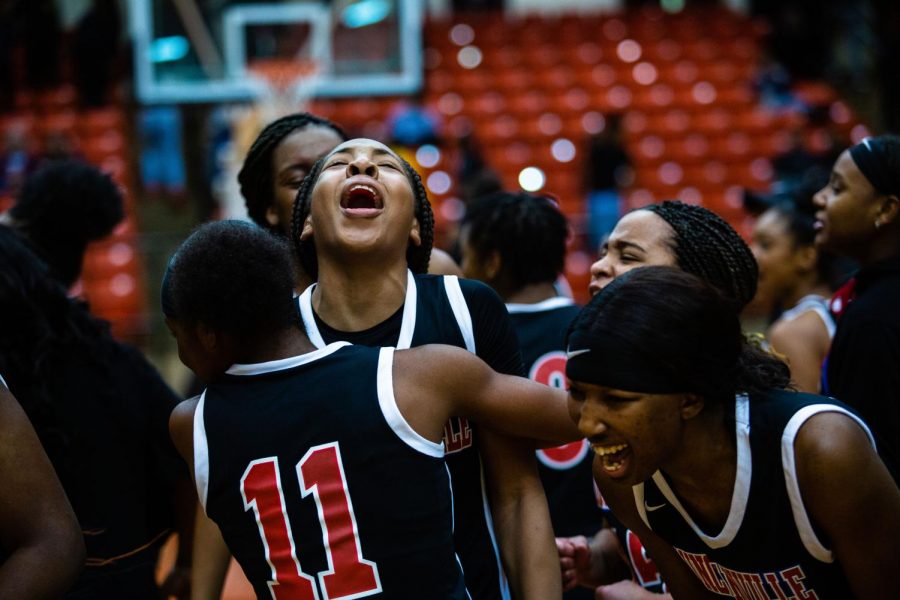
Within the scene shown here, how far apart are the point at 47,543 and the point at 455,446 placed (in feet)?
3.00

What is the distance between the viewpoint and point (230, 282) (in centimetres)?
227

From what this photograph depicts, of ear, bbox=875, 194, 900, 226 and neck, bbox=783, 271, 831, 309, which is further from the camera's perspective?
neck, bbox=783, 271, 831, 309

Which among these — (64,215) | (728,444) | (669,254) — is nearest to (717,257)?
(669,254)

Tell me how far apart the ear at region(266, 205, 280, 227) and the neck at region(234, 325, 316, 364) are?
3.80 ft

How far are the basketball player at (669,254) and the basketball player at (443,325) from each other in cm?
45

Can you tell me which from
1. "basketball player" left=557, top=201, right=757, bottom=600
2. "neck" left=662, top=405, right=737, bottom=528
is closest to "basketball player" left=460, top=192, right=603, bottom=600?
"basketball player" left=557, top=201, right=757, bottom=600

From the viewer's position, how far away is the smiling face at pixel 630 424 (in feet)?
7.27

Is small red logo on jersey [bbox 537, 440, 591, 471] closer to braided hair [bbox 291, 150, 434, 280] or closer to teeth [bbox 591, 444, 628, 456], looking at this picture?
braided hair [bbox 291, 150, 434, 280]

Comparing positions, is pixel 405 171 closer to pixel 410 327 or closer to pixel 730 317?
pixel 410 327

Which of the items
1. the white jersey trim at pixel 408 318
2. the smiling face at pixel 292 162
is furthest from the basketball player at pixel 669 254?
the smiling face at pixel 292 162

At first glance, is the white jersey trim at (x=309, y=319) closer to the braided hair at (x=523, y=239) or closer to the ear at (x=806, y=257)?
the braided hair at (x=523, y=239)

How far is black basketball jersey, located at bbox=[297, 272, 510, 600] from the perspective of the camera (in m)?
2.53

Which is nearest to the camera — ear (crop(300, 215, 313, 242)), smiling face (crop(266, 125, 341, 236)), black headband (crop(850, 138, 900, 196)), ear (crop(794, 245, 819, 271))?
ear (crop(300, 215, 313, 242))

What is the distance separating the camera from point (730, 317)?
7.48 feet
